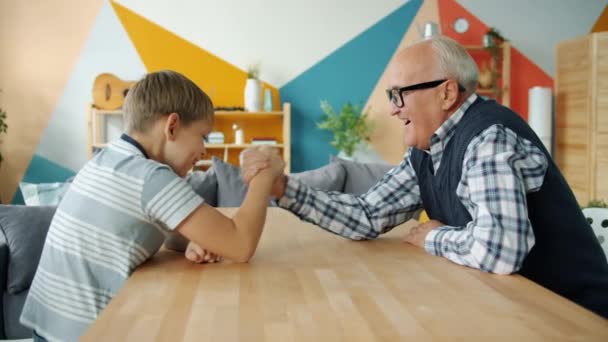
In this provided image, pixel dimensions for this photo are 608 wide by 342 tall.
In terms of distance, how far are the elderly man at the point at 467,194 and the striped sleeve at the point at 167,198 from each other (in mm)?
192

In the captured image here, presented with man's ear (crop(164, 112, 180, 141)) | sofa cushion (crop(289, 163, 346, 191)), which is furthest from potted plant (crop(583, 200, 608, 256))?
sofa cushion (crop(289, 163, 346, 191))

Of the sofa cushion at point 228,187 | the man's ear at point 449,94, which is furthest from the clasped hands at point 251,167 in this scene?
the sofa cushion at point 228,187

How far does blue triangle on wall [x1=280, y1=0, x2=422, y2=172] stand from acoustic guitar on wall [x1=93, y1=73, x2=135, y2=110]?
1.65 metres

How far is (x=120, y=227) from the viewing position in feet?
4.26

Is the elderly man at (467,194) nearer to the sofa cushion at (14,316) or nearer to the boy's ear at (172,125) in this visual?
the boy's ear at (172,125)

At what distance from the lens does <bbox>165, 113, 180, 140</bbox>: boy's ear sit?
4.63 ft

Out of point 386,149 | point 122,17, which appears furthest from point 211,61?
point 386,149

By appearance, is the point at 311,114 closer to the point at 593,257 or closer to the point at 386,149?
the point at 386,149

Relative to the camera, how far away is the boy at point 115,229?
4.17 ft

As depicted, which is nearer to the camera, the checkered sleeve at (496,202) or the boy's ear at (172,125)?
the checkered sleeve at (496,202)

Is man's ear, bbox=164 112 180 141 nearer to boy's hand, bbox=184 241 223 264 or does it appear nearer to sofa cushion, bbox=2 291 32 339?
boy's hand, bbox=184 241 223 264

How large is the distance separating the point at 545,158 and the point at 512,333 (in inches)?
26.3

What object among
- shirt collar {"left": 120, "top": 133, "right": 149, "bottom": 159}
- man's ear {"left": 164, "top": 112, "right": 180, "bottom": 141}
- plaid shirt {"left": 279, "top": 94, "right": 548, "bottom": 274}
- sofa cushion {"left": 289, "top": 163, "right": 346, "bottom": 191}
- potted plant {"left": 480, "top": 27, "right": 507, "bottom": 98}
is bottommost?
sofa cushion {"left": 289, "top": 163, "right": 346, "bottom": 191}

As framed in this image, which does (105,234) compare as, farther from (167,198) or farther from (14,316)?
(14,316)
